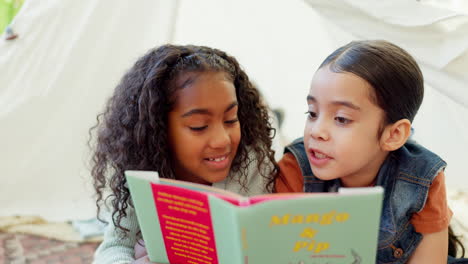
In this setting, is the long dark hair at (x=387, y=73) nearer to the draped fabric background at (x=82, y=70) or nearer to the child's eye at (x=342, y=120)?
the child's eye at (x=342, y=120)

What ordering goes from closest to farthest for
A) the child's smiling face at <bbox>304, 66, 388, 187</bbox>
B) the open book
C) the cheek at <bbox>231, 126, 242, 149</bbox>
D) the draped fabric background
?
1. the open book
2. the child's smiling face at <bbox>304, 66, 388, 187</bbox>
3. the cheek at <bbox>231, 126, 242, 149</bbox>
4. the draped fabric background

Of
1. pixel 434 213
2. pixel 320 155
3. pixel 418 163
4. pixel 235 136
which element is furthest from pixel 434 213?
pixel 235 136

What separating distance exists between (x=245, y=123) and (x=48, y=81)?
922 millimetres

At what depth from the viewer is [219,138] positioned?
3.26 feet

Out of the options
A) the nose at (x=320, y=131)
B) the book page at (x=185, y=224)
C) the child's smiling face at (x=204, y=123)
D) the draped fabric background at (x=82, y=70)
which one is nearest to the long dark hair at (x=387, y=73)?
the nose at (x=320, y=131)

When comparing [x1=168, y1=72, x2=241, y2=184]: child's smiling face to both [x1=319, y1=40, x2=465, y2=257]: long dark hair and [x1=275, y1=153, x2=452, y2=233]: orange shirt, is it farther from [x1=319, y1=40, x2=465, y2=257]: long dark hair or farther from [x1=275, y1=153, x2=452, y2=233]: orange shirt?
[x1=275, y1=153, x2=452, y2=233]: orange shirt

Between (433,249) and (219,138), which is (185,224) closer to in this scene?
(219,138)

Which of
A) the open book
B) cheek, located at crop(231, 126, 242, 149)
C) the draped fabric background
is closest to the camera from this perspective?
the open book

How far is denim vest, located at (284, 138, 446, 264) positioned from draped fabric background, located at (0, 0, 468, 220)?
67cm

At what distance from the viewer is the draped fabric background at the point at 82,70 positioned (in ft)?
5.54

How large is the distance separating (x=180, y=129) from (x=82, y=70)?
0.90 meters

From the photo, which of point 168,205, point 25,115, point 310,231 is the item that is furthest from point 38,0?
point 310,231

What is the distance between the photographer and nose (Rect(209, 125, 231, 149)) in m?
0.99

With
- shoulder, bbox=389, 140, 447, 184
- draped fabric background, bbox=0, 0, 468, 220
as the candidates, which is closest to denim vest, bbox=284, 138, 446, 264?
shoulder, bbox=389, 140, 447, 184
